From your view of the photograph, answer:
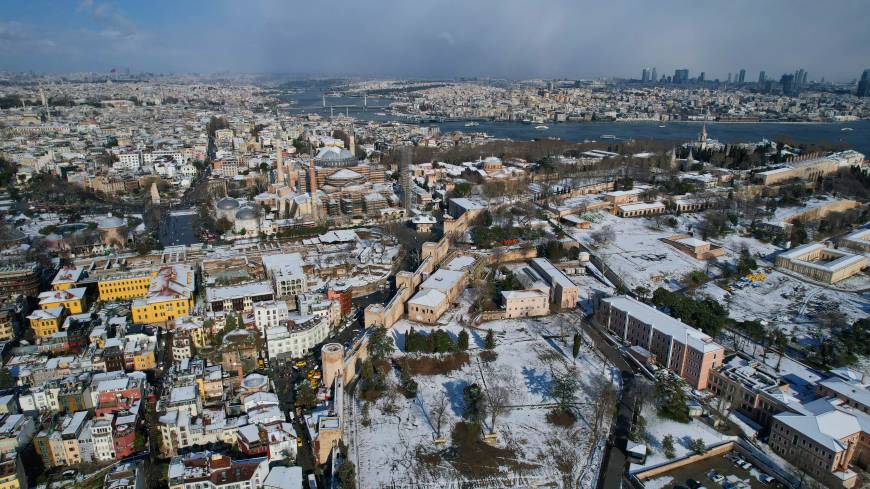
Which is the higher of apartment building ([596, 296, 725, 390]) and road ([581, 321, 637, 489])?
apartment building ([596, 296, 725, 390])

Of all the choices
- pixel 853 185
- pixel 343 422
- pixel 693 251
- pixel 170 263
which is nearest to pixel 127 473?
pixel 343 422

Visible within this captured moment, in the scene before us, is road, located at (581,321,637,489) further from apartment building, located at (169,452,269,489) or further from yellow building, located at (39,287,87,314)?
yellow building, located at (39,287,87,314)

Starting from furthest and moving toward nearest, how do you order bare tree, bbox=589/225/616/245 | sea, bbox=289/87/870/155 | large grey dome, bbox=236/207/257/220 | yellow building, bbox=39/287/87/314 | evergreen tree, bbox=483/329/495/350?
sea, bbox=289/87/870/155 < large grey dome, bbox=236/207/257/220 < bare tree, bbox=589/225/616/245 < yellow building, bbox=39/287/87/314 < evergreen tree, bbox=483/329/495/350

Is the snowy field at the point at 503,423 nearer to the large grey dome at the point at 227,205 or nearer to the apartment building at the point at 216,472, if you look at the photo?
the apartment building at the point at 216,472

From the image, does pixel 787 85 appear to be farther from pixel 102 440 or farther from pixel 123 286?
pixel 102 440

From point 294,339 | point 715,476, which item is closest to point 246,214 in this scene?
point 294,339

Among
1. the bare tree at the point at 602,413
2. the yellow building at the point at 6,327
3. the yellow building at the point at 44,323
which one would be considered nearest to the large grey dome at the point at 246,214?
the yellow building at the point at 44,323

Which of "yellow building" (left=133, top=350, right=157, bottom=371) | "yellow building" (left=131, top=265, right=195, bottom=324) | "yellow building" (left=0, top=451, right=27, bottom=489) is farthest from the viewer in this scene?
"yellow building" (left=131, top=265, right=195, bottom=324)

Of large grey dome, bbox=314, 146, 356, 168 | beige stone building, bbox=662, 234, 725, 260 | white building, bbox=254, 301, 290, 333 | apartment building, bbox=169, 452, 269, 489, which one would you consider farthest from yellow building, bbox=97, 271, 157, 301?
beige stone building, bbox=662, 234, 725, 260

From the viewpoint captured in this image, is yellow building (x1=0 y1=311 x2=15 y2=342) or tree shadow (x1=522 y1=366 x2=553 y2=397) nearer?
tree shadow (x1=522 y1=366 x2=553 y2=397)
